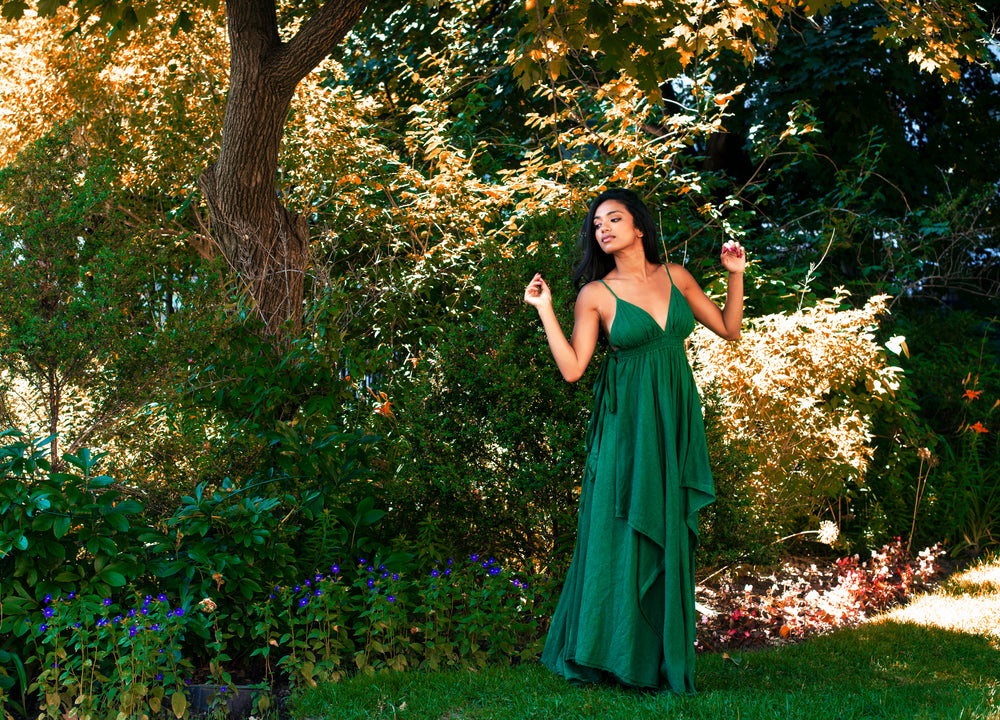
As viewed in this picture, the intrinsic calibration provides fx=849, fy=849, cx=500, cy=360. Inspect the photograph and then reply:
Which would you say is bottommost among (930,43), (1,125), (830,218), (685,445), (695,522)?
(695,522)

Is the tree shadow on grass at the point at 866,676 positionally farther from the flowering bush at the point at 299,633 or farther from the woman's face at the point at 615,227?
the woman's face at the point at 615,227

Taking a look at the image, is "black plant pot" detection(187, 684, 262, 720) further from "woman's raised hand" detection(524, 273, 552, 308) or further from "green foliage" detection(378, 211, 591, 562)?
"woman's raised hand" detection(524, 273, 552, 308)

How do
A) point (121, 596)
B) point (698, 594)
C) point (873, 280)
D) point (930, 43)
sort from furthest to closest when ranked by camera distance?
point (873, 280) < point (930, 43) < point (698, 594) < point (121, 596)

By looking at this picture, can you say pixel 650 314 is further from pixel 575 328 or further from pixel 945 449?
pixel 945 449

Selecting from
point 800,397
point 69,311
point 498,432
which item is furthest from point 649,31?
point 69,311

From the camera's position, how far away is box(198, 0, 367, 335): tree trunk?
5359 mm

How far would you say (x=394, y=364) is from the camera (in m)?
5.70

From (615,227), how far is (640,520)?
116 centimetres

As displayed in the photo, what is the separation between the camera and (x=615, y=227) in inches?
134

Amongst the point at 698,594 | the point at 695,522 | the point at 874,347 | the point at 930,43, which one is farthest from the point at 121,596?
the point at 930,43

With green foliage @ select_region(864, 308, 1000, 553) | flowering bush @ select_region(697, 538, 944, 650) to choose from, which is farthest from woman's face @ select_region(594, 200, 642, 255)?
green foliage @ select_region(864, 308, 1000, 553)

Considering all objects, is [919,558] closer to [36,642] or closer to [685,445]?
[685,445]

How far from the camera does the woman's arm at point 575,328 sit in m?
3.26

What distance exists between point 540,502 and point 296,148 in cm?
390
